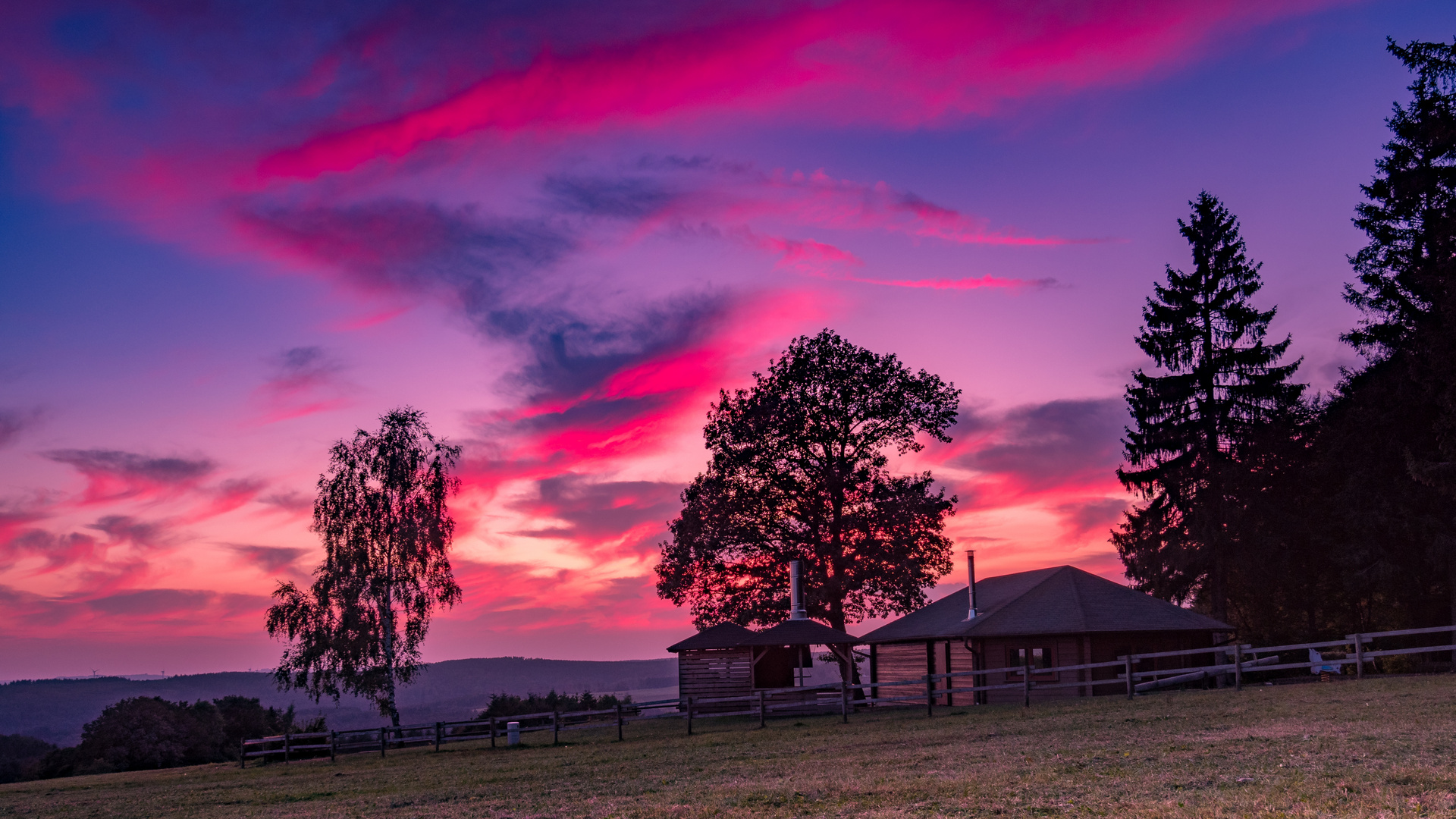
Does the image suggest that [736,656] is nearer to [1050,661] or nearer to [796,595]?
[796,595]

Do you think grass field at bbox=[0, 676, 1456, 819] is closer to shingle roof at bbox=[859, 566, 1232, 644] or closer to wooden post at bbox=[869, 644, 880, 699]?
shingle roof at bbox=[859, 566, 1232, 644]

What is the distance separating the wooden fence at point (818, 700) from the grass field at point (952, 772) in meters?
1.04

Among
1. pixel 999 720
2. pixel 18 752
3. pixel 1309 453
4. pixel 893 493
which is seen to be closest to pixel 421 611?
pixel 893 493

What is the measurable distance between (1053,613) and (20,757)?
60.6 metres

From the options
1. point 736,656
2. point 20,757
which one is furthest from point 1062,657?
point 20,757

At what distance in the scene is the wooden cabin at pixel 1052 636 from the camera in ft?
121

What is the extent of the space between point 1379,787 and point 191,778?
3157 cm

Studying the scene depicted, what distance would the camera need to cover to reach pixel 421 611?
4828 cm

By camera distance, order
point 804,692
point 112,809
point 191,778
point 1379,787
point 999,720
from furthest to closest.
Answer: point 804,692 → point 191,778 → point 999,720 → point 112,809 → point 1379,787

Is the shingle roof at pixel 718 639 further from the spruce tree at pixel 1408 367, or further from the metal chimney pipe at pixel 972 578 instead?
the spruce tree at pixel 1408 367

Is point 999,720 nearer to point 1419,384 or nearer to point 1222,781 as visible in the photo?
point 1222,781

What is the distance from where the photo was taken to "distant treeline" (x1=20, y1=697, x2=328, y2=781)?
42.8 m

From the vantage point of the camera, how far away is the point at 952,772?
16.3 meters

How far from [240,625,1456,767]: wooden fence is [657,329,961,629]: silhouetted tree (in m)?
7.49
